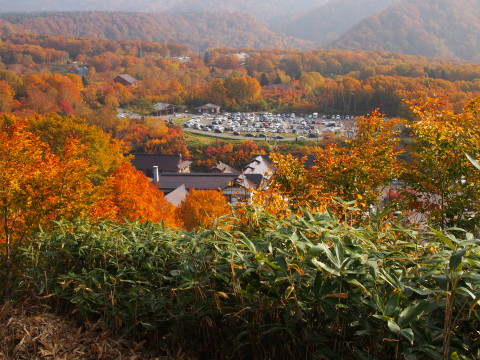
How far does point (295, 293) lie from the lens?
51.1 inches

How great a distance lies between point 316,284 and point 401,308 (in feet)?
0.78

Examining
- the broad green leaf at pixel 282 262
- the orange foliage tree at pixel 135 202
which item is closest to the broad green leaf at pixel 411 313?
the broad green leaf at pixel 282 262

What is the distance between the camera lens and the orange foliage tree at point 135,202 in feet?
36.8

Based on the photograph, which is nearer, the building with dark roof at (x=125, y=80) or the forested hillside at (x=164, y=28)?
the building with dark roof at (x=125, y=80)

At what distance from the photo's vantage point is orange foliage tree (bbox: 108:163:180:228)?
36.8 feet

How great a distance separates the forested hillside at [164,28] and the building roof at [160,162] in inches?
3346

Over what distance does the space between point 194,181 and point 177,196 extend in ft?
9.23

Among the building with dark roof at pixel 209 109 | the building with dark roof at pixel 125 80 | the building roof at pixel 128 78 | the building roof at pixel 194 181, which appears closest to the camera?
the building roof at pixel 194 181

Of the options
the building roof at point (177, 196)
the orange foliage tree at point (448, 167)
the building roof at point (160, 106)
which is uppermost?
the orange foliage tree at point (448, 167)

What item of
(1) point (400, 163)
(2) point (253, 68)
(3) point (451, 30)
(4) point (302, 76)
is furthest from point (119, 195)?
(3) point (451, 30)

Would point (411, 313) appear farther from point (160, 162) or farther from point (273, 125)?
point (273, 125)

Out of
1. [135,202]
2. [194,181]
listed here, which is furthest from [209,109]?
[135,202]

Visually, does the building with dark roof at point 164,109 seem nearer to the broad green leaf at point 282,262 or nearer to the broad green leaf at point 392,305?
the broad green leaf at point 282,262

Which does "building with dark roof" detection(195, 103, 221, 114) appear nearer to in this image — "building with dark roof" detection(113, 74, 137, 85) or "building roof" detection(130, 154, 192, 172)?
"building with dark roof" detection(113, 74, 137, 85)
